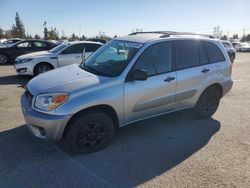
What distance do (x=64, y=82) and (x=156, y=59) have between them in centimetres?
160

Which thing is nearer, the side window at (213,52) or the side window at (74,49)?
the side window at (213,52)

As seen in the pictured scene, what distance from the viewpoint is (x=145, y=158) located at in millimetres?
3699

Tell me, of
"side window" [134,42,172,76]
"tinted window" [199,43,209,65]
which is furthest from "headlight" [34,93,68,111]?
"tinted window" [199,43,209,65]

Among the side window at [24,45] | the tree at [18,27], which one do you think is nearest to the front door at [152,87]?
the side window at [24,45]

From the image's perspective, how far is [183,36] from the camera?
15.6ft


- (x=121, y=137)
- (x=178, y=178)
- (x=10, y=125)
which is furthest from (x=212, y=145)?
(x=10, y=125)

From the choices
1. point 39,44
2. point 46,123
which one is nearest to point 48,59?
point 39,44

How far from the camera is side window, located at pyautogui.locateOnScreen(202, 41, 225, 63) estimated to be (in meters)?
5.01

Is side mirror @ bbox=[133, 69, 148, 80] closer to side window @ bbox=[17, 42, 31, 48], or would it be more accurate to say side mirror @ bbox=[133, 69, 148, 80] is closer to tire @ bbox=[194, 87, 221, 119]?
tire @ bbox=[194, 87, 221, 119]

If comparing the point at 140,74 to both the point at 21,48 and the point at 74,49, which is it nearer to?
the point at 74,49

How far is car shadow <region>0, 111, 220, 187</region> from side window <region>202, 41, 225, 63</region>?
140cm

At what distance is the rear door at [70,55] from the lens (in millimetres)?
9570

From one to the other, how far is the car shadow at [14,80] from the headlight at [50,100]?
5338mm

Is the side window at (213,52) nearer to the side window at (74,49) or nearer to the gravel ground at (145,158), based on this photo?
the gravel ground at (145,158)
